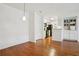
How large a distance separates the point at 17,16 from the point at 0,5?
56.1 inches

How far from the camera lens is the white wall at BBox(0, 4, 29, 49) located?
4.92 metres

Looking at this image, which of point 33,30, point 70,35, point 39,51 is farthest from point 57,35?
point 39,51

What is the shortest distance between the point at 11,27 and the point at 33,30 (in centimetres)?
179

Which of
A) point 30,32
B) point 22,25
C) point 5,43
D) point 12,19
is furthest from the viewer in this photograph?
point 30,32

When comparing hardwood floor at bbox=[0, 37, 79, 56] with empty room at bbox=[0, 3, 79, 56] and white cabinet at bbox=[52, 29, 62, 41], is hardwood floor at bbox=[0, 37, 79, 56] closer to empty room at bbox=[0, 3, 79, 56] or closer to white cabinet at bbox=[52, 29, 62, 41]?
empty room at bbox=[0, 3, 79, 56]

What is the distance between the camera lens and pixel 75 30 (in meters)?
8.17

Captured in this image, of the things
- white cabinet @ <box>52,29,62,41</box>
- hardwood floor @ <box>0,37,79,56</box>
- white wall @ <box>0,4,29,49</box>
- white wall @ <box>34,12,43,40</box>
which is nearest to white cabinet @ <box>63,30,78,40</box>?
white cabinet @ <box>52,29,62,41</box>

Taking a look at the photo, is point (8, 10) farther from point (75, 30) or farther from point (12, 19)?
point (75, 30)

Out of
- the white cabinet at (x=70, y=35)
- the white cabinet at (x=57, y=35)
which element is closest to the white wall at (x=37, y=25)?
the white cabinet at (x=57, y=35)

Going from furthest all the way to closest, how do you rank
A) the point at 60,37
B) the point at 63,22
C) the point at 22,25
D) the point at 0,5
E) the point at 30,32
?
the point at 63,22 < the point at 60,37 < the point at 30,32 < the point at 22,25 < the point at 0,5

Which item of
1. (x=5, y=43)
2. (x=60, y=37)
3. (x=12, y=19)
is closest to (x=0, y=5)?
(x=12, y=19)

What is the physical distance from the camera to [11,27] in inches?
216

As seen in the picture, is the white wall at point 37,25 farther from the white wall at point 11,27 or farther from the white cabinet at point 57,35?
the white cabinet at point 57,35

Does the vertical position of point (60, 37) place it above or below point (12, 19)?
below
